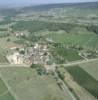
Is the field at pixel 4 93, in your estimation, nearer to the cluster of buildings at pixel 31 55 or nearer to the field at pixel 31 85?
the field at pixel 31 85

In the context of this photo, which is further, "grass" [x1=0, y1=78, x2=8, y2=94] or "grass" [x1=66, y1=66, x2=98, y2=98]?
"grass" [x1=66, y1=66, x2=98, y2=98]

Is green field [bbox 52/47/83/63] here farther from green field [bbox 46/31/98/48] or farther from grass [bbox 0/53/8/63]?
grass [bbox 0/53/8/63]

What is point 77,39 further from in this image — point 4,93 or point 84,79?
point 4,93

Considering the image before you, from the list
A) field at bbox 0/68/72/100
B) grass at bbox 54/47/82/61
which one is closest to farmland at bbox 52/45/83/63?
grass at bbox 54/47/82/61

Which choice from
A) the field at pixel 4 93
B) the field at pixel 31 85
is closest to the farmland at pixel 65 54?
the field at pixel 31 85

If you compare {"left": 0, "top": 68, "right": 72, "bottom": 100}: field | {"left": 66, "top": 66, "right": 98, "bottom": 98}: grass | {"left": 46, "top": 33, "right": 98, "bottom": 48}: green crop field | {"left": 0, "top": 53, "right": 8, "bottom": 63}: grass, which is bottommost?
{"left": 46, "top": 33, "right": 98, "bottom": 48}: green crop field

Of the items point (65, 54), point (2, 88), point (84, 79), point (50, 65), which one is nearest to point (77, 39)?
point (65, 54)
